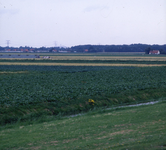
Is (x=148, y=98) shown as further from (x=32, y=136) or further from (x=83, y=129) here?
(x=32, y=136)

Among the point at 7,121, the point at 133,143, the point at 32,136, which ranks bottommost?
the point at 7,121

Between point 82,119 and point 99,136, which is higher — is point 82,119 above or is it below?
below

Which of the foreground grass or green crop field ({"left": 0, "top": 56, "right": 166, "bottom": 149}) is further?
green crop field ({"left": 0, "top": 56, "right": 166, "bottom": 149})

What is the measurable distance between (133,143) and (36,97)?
17183mm

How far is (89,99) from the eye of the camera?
25906 mm

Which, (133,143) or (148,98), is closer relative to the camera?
(133,143)

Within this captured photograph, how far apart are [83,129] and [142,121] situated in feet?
11.5

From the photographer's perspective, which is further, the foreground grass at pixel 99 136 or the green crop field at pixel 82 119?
the green crop field at pixel 82 119

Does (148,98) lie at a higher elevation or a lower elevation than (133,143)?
lower

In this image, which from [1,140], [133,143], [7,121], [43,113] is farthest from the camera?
[43,113]

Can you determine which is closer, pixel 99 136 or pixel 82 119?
pixel 99 136

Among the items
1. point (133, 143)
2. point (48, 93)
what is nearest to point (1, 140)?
point (133, 143)

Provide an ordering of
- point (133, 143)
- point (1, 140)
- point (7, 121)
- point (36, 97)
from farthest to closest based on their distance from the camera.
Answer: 1. point (36, 97)
2. point (7, 121)
3. point (1, 140)
4. point (133, 143)

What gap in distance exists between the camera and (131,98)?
2908 centimetres
